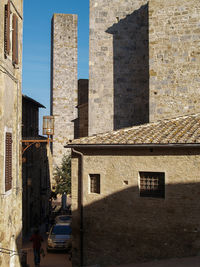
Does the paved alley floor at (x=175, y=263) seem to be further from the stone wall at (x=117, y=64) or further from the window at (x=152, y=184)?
the stone wall at (x=117, y=64)

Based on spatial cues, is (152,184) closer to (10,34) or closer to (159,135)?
(159,135)

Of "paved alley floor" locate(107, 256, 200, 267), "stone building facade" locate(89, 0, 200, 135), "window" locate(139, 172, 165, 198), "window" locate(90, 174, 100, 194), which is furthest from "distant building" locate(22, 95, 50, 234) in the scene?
"paved alley floor" locate(107, 256, 200, 267)

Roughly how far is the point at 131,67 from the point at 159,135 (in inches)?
262

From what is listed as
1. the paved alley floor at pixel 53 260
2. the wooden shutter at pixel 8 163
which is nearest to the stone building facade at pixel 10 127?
the wooden shutter at pixel 8 163

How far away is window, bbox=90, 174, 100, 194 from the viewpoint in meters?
11.2

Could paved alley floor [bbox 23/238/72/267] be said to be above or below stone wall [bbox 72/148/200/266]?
below

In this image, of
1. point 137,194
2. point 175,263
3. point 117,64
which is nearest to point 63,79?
point 117,64

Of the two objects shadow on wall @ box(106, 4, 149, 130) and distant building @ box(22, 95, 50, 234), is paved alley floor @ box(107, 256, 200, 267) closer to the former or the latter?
shadow on wall @ box(106, 4, 149, 130)

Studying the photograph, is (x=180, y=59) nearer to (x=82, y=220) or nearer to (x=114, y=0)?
(x=114, y=0)

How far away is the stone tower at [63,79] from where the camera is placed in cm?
2930

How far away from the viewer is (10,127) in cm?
1121

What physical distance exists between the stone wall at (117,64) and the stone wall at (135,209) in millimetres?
5323

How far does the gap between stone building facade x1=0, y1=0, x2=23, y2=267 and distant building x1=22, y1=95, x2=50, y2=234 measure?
7.02m

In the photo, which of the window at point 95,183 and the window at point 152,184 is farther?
the window at point 95,183
